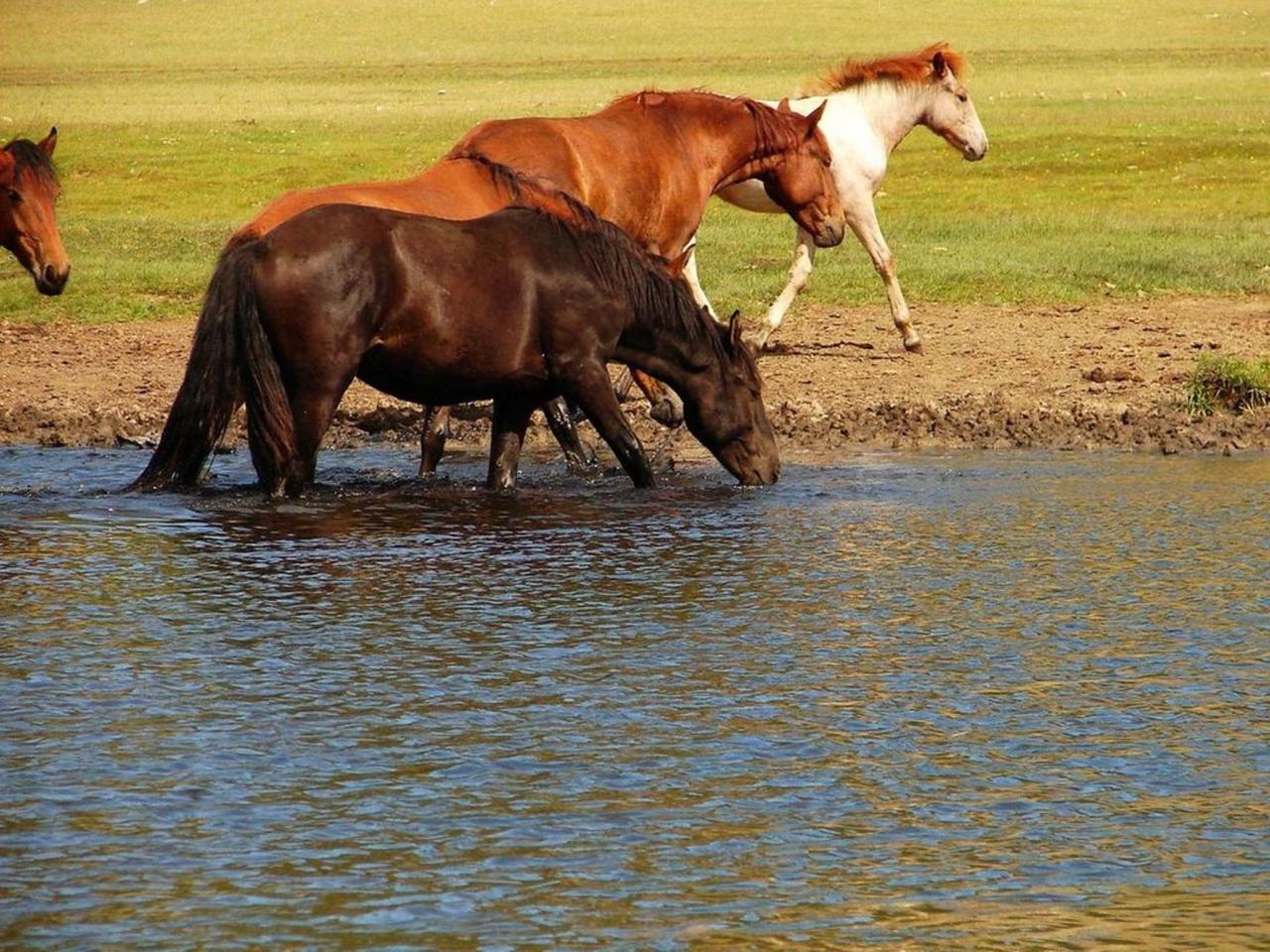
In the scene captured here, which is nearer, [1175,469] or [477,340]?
[477,340]

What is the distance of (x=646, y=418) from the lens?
11.4 metres

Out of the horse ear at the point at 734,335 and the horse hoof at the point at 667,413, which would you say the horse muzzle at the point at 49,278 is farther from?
the horse ear at the point at 734,335

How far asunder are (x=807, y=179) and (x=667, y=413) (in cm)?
161

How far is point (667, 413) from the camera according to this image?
422 inches

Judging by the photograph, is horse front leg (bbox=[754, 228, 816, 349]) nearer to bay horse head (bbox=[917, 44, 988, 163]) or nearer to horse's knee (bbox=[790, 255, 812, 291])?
horse's knee (bbox=[790, 255, 812, 291])

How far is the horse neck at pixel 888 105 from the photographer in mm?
14086

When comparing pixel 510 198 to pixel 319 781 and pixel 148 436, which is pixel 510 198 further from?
pixel 319 781

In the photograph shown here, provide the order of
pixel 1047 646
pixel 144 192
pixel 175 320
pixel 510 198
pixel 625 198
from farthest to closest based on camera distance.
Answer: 1. pixel 144 192
2. pixel 175 320
3. pixel 625 198
4. pixel 510 198
5. pixel 1047 646

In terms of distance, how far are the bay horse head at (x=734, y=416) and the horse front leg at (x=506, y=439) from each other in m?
0.72

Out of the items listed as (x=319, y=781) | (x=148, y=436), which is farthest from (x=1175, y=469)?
(x=319, y=781)

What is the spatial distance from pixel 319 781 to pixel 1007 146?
26.2 meters

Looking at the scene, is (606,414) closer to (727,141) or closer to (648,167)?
(648,167)

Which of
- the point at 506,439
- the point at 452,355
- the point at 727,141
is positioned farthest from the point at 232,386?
the point at 727,141

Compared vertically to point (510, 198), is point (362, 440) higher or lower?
lower
